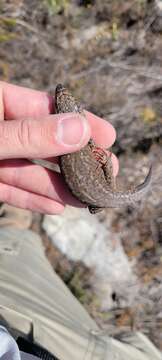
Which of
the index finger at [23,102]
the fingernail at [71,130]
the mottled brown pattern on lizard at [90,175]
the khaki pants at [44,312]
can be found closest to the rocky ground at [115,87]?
the khaki pants at [44,312]

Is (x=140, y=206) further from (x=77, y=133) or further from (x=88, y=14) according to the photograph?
→ (x=77, y=133)

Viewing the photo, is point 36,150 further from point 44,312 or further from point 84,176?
point 44,312

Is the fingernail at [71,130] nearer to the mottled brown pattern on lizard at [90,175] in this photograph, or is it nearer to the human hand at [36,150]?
the human hand at [36,150]

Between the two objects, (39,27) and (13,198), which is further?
(39,27)

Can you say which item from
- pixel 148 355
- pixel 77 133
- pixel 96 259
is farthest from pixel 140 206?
pixel 77 133

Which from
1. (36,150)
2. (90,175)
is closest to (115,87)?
(90,175)

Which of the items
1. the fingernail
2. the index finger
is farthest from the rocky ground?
the fingernail
